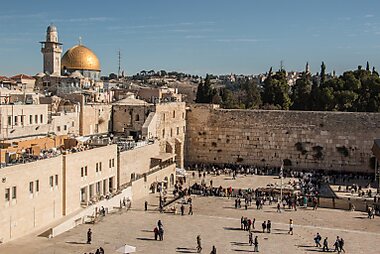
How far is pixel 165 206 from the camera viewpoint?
27078 mm

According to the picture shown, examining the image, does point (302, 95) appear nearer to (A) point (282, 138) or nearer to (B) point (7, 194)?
(A) point (282, 138)

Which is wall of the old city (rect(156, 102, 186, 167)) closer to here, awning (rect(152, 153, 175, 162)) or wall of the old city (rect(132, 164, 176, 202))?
awning (rect(152, 153, 175, 162))

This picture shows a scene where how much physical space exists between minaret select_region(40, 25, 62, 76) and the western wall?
16564 mm

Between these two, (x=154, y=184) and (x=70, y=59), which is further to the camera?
(x=70, y=59)

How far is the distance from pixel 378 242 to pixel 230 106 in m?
35.8

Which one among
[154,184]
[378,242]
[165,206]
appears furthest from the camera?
[154,184]

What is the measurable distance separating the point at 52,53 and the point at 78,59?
2678mm

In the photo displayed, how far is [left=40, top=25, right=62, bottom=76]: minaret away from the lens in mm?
52562

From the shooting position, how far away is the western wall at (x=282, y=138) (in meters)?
40.6

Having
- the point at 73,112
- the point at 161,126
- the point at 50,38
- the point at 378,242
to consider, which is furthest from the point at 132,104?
the point at 378,242

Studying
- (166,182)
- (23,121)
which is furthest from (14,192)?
(166,182)

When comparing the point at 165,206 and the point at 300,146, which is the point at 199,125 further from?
the point at 165,206

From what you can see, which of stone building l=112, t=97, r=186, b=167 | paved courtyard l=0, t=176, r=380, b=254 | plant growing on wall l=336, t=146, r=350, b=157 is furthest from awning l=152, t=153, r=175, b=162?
plant growing on wall l=336, t=146, r=350, b=157

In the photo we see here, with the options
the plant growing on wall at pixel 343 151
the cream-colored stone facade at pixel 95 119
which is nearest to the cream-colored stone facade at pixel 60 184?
the cream-colored stone facade at pixel 95 119
